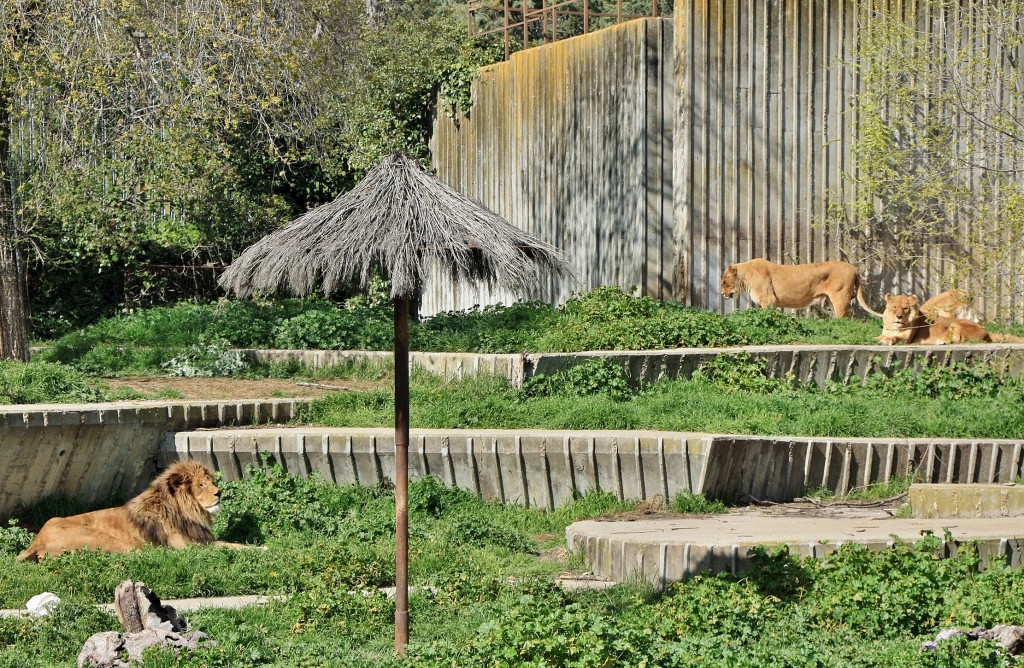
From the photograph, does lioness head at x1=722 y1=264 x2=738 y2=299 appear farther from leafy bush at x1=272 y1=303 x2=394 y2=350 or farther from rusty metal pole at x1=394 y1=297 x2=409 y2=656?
rusty metal pole at x1=394 y1=297 x2=409 y2=656

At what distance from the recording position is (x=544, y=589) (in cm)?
821

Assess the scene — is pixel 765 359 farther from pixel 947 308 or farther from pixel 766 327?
pixel 947 308

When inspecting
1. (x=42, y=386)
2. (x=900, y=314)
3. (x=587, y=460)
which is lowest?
(x=587, y=460)

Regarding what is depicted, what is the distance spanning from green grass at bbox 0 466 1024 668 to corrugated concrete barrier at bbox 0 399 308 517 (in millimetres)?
877

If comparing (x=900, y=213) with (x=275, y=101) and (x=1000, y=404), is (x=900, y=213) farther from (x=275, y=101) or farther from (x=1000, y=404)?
(x=275, y=101)

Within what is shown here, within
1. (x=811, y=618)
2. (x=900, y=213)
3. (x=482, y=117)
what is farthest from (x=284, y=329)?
(x=811, y=618)

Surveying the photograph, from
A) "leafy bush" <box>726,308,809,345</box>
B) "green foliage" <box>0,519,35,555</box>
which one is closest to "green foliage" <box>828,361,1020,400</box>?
"leafy bush" <box>726,308,809,345</box>

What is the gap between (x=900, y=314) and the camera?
49.5 feet

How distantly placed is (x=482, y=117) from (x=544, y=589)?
1409 centimetres

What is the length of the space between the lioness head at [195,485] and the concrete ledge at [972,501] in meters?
5.43

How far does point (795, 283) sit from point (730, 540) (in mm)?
8507

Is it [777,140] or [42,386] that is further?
[777,140]

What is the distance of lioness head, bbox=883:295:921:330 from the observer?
15.0 m

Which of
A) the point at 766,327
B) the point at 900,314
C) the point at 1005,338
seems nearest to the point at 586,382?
the point at 766,327
